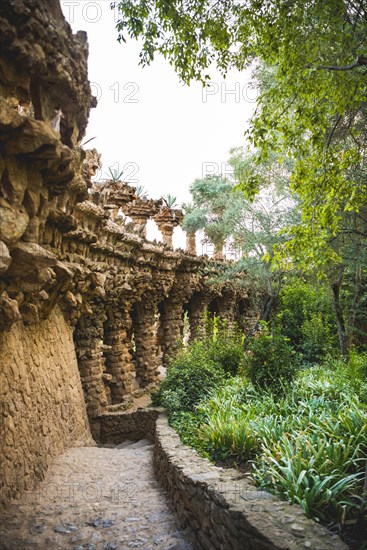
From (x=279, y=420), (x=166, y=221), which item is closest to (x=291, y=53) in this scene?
(x=279, y=420)

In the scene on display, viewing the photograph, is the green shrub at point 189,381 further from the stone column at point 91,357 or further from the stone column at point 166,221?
the stone column at point 166,221

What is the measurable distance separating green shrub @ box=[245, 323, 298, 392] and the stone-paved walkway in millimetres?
2883

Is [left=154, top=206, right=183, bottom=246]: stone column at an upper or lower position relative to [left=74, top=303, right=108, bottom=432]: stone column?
upper

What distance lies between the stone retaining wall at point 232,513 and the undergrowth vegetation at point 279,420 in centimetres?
35

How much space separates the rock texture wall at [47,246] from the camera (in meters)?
3.48

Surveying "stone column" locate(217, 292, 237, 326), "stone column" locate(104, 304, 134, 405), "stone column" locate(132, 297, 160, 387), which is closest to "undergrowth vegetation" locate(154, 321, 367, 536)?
"stone column" locate(104, 304, 134, 405)

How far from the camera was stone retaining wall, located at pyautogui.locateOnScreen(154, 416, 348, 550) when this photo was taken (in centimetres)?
313

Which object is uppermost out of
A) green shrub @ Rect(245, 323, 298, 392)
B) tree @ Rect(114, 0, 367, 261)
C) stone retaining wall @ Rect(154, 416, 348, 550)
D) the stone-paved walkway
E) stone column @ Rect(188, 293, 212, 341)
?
tree @ Rect(114, 0, 367, 261)

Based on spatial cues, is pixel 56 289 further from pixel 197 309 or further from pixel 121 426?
pixel 197 309

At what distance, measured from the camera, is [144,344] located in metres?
13.7

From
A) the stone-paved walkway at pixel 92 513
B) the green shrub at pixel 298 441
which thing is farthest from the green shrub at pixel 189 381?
the stone-paved walkway at pixel 92 513

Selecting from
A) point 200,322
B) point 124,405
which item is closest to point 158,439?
point 124,405

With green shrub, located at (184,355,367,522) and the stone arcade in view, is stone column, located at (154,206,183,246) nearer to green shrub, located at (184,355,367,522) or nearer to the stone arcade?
the stone arcade

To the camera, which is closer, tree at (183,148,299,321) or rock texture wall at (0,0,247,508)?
rock texture wall at (0,0,247,508)
